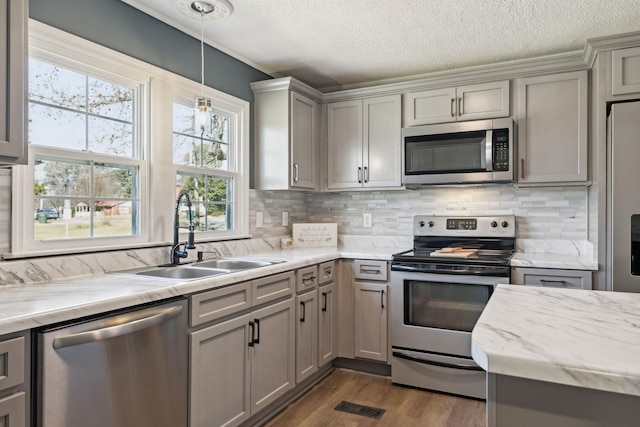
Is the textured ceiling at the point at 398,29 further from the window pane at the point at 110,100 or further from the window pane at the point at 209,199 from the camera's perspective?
the window pane at the point at 209,199

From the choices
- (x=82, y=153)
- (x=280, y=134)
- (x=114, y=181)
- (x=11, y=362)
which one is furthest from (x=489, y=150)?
(x=11, y=362)

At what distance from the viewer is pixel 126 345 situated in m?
1.61

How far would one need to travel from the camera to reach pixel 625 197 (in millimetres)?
2473

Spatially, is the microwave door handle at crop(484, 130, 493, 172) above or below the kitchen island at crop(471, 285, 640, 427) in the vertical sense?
above

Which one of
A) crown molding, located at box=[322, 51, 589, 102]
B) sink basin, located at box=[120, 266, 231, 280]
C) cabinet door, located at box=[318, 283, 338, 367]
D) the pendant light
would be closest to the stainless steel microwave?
crown molding, located at box=[322, 51, 589, 102]

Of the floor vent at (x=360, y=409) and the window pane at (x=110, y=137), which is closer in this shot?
the window pane at (x=110, y=137)

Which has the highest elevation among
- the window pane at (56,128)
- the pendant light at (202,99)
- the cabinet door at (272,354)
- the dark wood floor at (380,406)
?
the pendant light at (202,99)

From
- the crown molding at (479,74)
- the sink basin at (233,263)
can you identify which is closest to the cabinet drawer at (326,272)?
the sink basin at (233,263)

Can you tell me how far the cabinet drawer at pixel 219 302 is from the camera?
1928 millimetres

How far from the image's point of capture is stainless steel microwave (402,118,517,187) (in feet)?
9.86

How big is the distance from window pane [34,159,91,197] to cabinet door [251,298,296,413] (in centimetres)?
108

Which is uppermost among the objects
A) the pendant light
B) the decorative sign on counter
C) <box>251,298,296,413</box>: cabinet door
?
the pendant light

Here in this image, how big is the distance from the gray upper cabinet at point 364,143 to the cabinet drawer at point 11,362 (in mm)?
2682

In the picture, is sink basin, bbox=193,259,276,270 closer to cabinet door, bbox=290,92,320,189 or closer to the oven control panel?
cabinet door, bbox=290,92,320,189
